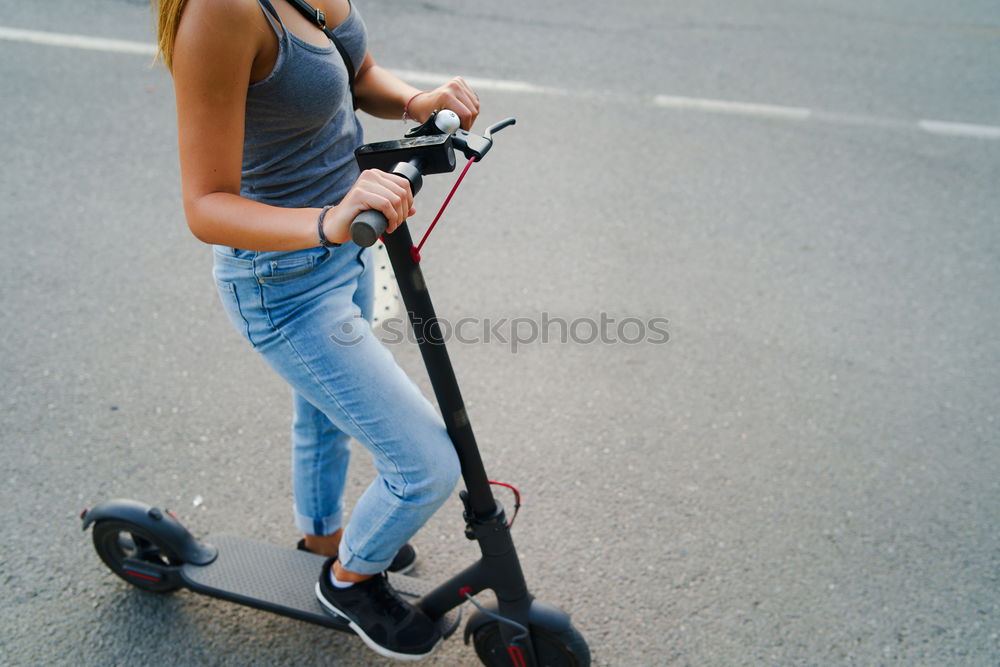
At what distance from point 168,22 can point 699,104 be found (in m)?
4.34

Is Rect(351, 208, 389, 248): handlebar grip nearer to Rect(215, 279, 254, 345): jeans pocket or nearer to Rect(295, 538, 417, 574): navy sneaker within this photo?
Rect(215, 279, 254, 345): jeans pocket

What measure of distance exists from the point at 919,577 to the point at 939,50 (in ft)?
17.1

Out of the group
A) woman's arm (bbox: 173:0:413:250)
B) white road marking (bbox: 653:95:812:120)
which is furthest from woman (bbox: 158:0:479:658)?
white road marking (bbox: 653:95:812:120)

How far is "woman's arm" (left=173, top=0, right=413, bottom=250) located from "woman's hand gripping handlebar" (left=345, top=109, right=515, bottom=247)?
17 mm

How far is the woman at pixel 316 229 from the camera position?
136cm

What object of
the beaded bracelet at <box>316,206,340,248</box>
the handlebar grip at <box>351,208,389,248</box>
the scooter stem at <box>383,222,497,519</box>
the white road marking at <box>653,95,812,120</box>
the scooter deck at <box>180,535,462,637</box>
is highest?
the handlebar grip at <box>351,208,389,248</box>

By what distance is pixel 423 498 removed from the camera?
5.73 feet

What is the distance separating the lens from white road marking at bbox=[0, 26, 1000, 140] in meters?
5.05

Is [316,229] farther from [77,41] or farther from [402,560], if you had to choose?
[77,41]

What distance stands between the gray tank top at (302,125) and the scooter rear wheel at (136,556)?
44.3 inches

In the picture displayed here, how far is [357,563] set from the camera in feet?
6.29

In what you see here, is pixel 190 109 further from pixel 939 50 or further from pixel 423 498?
pixel 939 50

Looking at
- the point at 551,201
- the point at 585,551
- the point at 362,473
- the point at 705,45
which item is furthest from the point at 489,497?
the point at 705,45

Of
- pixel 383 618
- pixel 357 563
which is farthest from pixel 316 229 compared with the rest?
pixel 383 618
